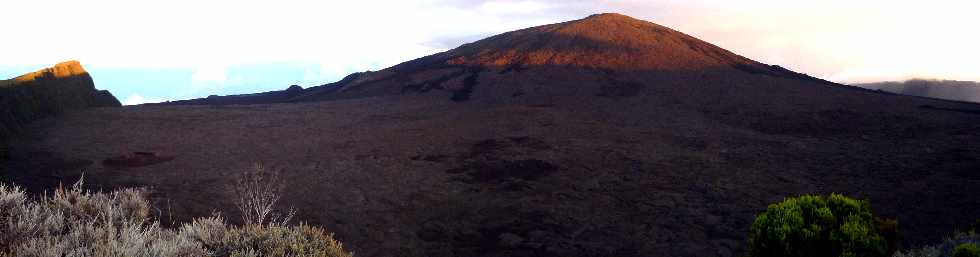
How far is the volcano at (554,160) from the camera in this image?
13.6 m

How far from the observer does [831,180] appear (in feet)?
57.7

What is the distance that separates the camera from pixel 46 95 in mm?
28062

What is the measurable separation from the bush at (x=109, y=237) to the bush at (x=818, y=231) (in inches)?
229

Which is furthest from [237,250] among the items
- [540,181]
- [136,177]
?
[136,177]

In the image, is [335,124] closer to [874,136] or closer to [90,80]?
[90,80]

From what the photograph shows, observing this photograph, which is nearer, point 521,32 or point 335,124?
point 335,124

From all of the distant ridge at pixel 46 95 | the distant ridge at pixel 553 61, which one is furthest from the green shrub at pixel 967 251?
the distant ridge at pixel 553 61

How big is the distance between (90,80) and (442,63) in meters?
28.5

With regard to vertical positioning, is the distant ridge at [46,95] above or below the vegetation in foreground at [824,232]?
above

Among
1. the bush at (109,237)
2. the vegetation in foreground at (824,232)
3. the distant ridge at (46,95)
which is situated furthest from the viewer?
the distant ridge at (46,95)

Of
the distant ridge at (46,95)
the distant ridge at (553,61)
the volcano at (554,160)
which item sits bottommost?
the volcano at (554,160)

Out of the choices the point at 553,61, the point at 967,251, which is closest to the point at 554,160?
the point at 967,251

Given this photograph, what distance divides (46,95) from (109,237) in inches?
1116

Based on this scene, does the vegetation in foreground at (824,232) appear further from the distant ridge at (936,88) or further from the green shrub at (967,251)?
the distant ridge at (936,88)
